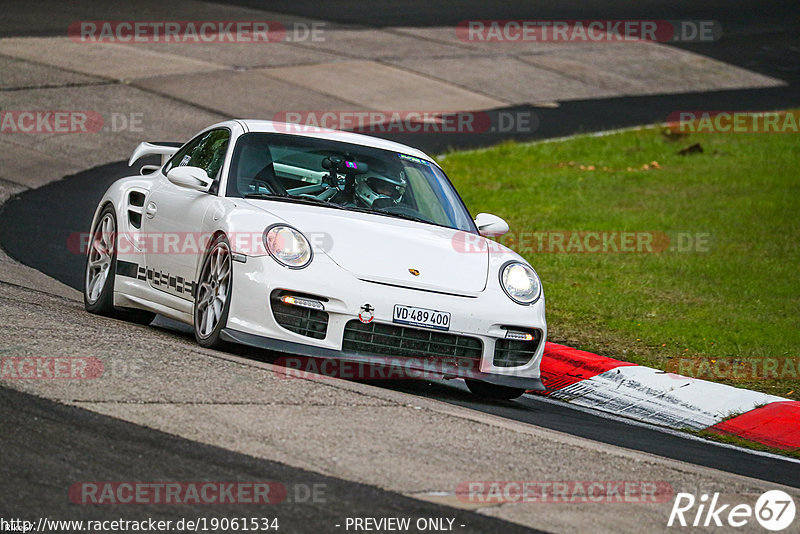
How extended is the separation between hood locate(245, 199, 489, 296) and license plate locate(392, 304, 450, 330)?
154 mm

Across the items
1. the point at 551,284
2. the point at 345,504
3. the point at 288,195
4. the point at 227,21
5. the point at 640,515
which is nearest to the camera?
the point at 345,504

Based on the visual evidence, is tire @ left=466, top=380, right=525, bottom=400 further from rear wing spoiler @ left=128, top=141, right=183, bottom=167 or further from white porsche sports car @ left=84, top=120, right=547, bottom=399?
rear wing spoiler @ left=128, top=141, right=183, bottom=167

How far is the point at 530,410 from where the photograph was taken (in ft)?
25.9

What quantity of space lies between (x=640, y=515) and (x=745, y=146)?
55.9ft

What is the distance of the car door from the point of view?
7895 mm

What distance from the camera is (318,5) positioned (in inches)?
1262

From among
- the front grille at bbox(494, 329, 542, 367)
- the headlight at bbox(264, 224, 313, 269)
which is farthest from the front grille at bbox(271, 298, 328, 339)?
the front grille at bbox(494, 329, 542, 367)

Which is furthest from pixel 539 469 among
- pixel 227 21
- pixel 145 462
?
pixel 227 21

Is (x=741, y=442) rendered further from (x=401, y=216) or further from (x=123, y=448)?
(x=123, y=448)

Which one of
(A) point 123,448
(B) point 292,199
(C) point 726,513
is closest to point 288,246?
(B) point 292,199

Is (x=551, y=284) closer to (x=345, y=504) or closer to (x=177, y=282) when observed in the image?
(x=177, y=282)

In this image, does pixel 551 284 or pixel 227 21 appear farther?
pixel 227 21

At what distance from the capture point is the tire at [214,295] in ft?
23.9

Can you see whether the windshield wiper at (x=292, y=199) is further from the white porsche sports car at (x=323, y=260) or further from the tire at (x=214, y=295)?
the tire at (x=214, y=295)
